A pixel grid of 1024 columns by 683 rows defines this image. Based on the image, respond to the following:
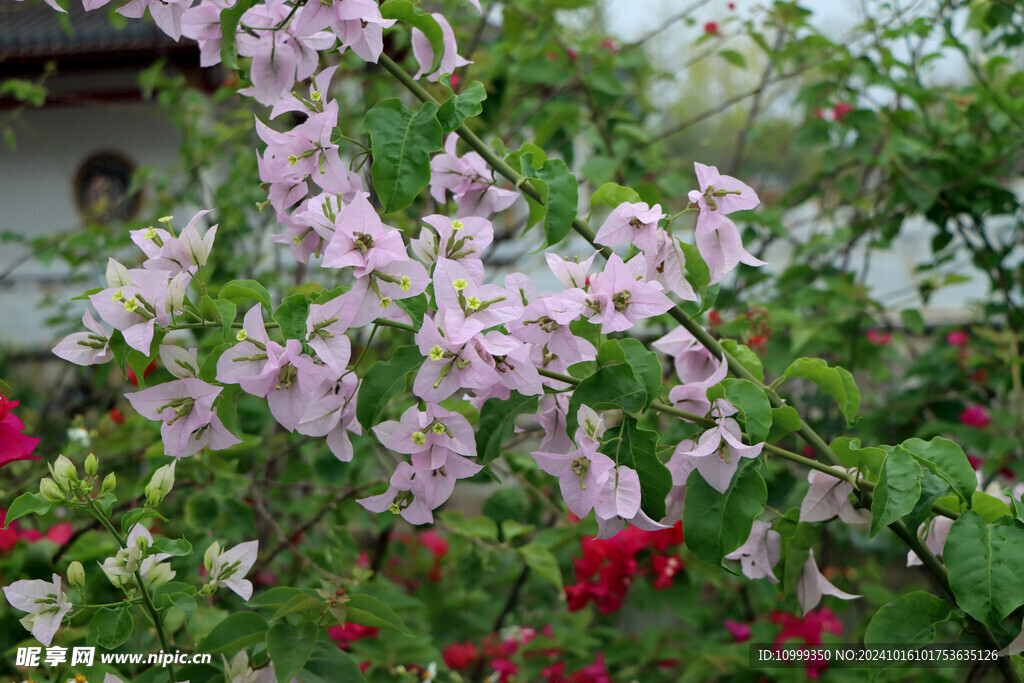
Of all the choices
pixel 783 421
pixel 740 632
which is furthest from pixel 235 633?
pixel 740 632

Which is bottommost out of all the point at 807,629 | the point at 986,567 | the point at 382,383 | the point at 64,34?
the point at 64,34

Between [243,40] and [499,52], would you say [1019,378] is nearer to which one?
[499,52]

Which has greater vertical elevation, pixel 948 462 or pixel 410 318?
pixel 410 318

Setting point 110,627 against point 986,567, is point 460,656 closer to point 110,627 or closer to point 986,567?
point 110,627

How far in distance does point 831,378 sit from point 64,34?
6382mm

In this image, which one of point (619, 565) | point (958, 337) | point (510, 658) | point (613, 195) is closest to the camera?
point (613, 195)

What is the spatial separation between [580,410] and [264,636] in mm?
384

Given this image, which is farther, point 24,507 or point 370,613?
point 370,613

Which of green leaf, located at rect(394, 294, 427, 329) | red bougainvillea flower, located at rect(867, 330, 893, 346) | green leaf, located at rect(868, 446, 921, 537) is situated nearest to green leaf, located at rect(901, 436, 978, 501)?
green leaf, located at rect(868, 446, 921, 537)

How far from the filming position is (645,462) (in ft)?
2.10

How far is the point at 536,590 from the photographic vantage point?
1.78 m

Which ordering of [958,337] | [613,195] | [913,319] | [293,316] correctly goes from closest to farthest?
[293,316] → [613,195] → [913,319] → [958,337]

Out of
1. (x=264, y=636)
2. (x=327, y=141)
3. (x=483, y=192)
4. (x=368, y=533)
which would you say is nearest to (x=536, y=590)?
(x=368, y=533)

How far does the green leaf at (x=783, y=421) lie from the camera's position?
0.68 metres
